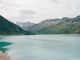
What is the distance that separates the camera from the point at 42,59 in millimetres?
64188

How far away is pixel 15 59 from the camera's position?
209 feet

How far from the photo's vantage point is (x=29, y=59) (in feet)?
209

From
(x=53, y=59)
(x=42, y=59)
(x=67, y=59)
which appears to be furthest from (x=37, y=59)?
(x=67, y=59)

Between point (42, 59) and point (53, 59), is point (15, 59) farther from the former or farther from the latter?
point (53, 59)

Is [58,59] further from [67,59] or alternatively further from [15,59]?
[15,59]

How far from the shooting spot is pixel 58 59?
6431cm

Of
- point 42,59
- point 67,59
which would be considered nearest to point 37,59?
point 42,59

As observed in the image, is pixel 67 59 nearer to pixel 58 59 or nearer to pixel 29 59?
pixel 58 59

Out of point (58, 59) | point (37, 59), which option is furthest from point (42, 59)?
point (58, 59)

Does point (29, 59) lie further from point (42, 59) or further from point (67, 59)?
point (67, 59)

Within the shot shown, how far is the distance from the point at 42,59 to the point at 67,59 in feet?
36.5

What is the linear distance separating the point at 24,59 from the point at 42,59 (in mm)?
7918

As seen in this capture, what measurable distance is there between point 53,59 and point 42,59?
16.0 ft

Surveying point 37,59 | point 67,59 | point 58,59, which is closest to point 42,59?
point 37,59
